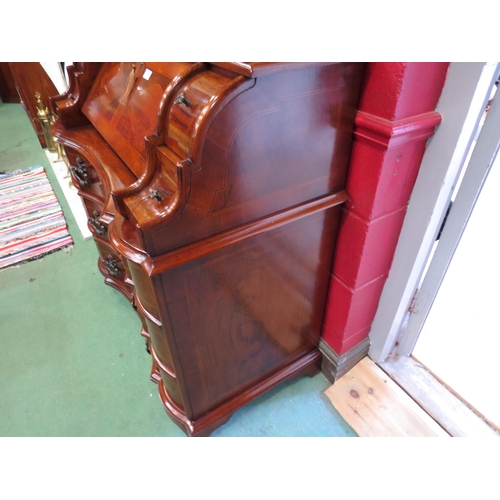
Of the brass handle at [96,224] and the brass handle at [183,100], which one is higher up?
the brass handle at [183,100]

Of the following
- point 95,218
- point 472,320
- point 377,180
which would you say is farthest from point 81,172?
point 472,320

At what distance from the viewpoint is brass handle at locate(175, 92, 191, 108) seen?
68cm

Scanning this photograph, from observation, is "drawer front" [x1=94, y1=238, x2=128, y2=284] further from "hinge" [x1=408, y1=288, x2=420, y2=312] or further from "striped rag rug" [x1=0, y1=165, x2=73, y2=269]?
"hinge" [x1=408, y1=288, x2=420, y2=312]

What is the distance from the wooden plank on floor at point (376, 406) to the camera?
4.01ft

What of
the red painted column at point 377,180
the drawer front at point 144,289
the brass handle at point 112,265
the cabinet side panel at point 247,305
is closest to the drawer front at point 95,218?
the brass handle at point 112,265

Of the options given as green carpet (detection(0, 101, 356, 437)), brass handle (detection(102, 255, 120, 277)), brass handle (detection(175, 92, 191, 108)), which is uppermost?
brass handle (detection(175, 92, 191, 108))

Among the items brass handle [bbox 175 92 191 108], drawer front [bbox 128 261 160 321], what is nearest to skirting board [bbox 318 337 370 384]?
drawer front [bbox 128 261 160 321]

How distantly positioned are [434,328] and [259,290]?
28.7 inches

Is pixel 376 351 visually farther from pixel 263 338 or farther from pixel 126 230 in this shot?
pixel 126 230

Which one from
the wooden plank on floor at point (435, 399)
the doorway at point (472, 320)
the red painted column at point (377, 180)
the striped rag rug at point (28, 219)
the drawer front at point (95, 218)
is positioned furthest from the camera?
the striped rag rug at point (28, 219)

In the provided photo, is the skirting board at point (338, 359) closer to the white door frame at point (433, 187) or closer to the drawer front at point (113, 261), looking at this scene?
the white door frame at point (433, 187)

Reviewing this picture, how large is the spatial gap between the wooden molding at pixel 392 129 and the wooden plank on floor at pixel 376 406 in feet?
2.98

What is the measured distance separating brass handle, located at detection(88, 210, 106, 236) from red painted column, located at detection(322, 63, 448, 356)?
0.91 m

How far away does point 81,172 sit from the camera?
1326 millimetres
